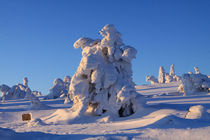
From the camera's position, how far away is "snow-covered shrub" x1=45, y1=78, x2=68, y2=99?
98.2ft

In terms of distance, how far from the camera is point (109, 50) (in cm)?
1162

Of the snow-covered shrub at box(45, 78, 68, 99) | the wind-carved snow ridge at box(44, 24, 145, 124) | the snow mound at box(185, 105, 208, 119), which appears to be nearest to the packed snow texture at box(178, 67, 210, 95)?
the wind-carved snow ridge at box(44, 24, 145, 124)

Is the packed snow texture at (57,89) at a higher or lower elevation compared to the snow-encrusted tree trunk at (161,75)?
lower

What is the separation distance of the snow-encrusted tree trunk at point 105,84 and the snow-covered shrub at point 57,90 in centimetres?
1866

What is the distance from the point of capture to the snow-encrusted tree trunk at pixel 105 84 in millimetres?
10719

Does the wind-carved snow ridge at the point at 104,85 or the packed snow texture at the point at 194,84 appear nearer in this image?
the wind-carved snow ridge at the point at 104,85

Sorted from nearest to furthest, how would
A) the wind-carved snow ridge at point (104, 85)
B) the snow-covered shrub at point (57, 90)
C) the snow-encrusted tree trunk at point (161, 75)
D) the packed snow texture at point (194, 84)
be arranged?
the wind-carved snow ridge at point (104, 85) → the packed snow texture at point (194, 84) → the snow-covered shrub at point (57, 90) → the snow-encrusted tree trunk at point (161, 75)

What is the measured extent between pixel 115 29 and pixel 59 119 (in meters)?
5.55

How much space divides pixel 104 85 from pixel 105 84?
0.24 feet

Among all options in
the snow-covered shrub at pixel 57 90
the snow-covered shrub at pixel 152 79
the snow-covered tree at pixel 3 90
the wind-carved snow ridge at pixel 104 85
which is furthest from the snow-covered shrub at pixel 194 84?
the snow-covered shrub at pixel 152 79

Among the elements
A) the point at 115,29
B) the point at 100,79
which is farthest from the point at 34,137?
the point at 115,29

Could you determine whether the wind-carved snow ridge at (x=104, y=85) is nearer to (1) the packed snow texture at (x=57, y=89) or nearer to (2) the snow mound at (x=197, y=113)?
(2) the snow mound at (x=197, y=113)

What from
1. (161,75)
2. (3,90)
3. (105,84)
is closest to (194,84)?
(105,84)

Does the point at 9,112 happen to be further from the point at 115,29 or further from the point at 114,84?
the point at 115,29
